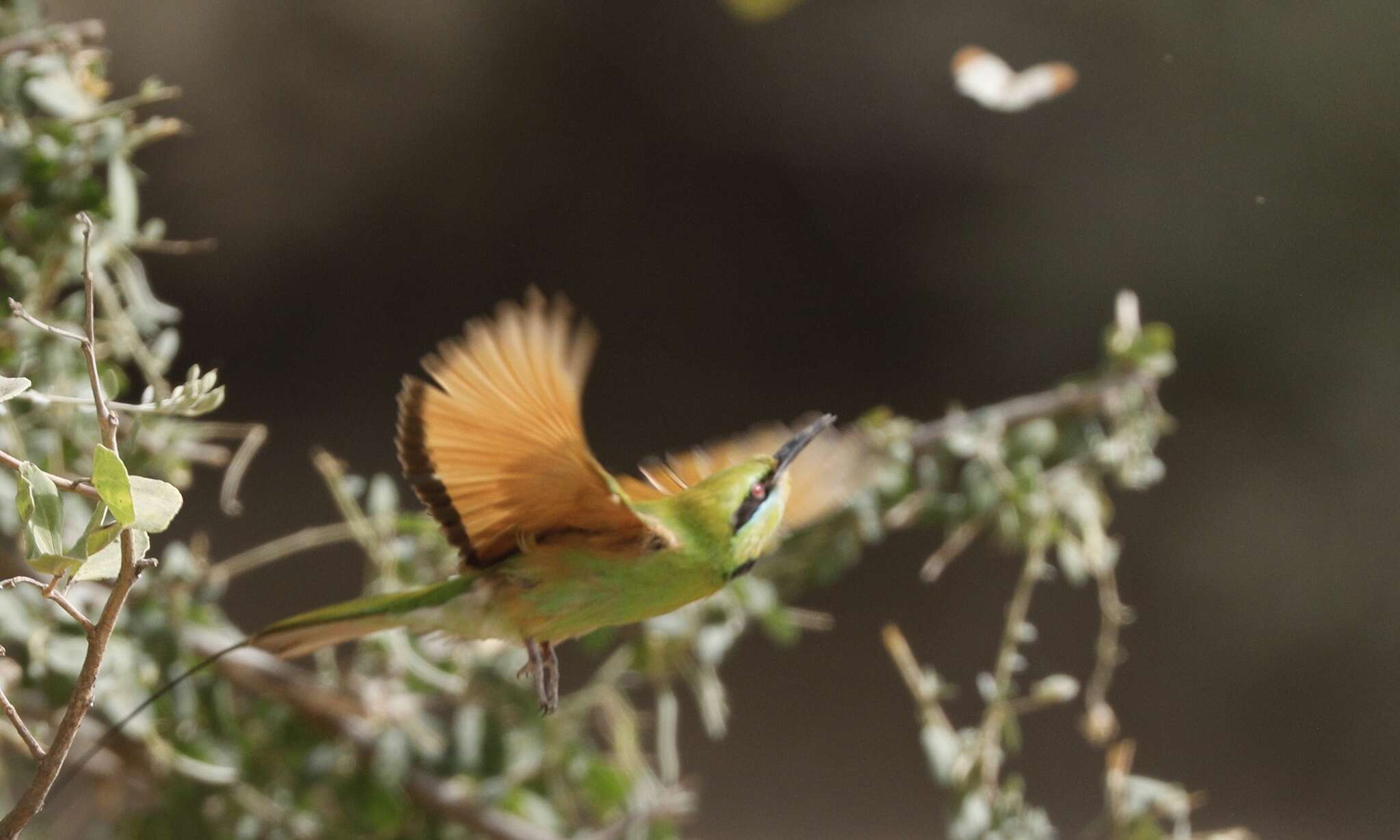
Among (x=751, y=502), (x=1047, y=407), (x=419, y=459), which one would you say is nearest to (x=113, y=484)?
(x=419, y=459)

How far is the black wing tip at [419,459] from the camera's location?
0.45 metres

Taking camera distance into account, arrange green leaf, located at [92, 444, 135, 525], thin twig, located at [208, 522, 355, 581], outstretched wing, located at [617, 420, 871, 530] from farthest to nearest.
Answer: thin twig, located at [208, 522, 355, 581] → outstretched wing, located at [617, 420, 871, 530] → green leaf, located at [92, 444, 135, 525]

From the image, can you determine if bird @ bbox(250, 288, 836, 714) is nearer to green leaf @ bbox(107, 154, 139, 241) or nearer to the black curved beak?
the black curved beak

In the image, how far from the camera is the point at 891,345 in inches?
66.4

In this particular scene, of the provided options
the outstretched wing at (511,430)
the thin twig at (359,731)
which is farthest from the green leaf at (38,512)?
the thin twig at (359,731)

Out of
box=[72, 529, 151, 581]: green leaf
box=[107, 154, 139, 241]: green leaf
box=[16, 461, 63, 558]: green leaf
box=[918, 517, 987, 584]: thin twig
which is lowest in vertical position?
box=[72, 529, 151, 581]: green leaf

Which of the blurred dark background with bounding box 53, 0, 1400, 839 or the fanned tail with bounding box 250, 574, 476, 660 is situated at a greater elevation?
the blurred dark background with bounding box 53, 0, 1400, 839

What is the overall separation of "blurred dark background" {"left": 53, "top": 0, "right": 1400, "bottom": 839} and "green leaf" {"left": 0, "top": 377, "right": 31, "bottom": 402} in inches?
49.8

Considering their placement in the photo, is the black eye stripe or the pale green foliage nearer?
the black eye stripe

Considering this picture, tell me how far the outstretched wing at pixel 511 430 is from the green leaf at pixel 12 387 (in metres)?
0.13

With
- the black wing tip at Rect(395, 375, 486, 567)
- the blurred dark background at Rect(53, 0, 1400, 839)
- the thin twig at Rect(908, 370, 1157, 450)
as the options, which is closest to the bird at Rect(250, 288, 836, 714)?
the black wing tip at Rect(395, 375, 486, 567)

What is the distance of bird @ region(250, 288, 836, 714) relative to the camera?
1.47 feet

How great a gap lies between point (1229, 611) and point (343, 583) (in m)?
1.07

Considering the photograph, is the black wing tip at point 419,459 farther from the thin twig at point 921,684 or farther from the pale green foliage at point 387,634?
the thin twig at point 921,684
